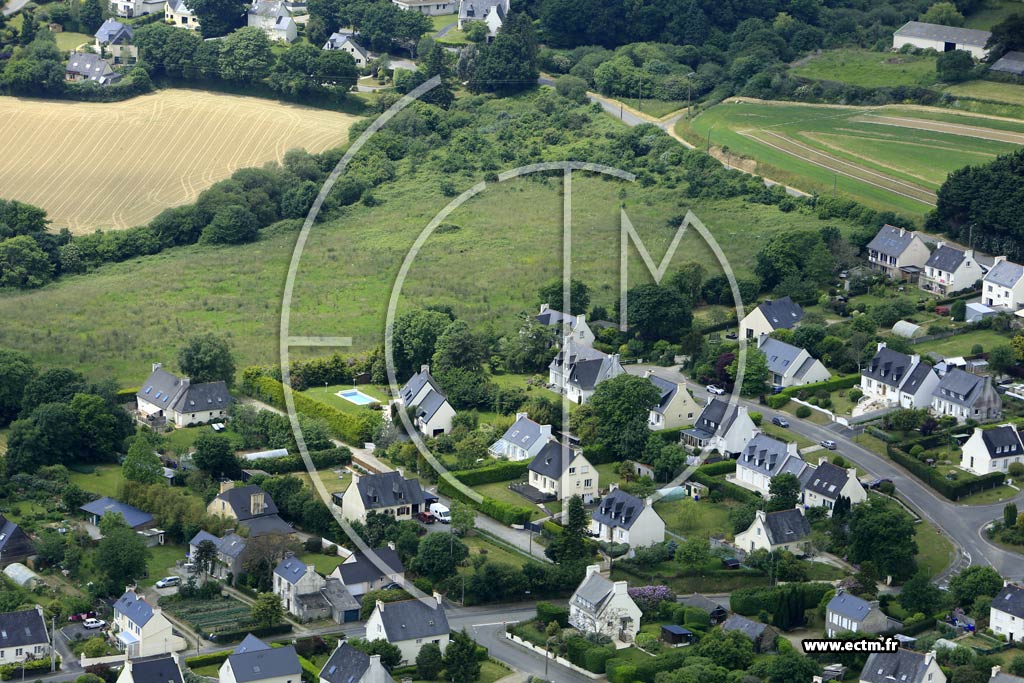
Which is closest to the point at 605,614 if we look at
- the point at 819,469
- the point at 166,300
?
the point at 819,469

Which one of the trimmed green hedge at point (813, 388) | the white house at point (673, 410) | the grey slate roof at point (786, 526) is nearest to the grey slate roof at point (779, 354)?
the trimmed green hedge at point (813, 388)

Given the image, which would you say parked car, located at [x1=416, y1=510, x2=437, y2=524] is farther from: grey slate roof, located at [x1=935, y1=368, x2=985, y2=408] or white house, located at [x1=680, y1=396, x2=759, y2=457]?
grey slate roof, located at [x1=935, y1=368, x2=985, y2=408]

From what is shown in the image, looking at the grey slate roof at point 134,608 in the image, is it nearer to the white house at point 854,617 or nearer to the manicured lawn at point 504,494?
the manicured lawn at point 504,494

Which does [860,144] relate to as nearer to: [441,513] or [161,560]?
[441,513]

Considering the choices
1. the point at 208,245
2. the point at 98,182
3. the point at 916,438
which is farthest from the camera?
the point at 98,182

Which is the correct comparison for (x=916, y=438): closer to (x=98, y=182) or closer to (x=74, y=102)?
(x=98, y=182)

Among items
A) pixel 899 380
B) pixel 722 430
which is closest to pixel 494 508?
pixel 722 430
